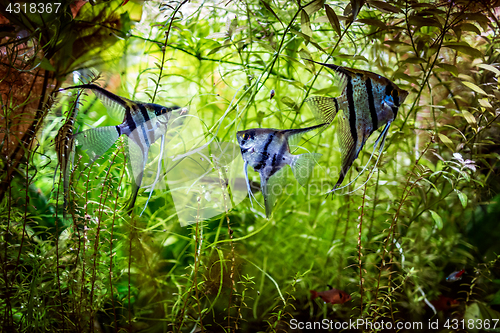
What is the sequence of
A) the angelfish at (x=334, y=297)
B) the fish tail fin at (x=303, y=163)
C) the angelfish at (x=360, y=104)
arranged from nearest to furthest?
the angelfish at (x=360, y=104) < the fish tail fin at (x=303, y=163) < the angelfish at (x=334, y=297)

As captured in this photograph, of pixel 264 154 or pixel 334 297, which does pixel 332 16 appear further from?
pixel 334 297

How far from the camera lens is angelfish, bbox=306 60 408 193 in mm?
844

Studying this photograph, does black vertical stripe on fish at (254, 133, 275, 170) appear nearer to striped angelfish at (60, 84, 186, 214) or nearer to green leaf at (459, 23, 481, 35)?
striped angelfish at (60, 84, 186, 214)

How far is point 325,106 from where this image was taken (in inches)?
35.8

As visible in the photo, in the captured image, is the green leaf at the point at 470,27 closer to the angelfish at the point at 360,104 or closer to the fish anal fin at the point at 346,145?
the angelfish at the point at 360,104

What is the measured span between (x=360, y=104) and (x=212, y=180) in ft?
2.26

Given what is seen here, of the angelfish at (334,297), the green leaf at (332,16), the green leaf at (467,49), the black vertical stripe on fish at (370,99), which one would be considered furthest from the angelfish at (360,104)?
the angelfish at (334,297)

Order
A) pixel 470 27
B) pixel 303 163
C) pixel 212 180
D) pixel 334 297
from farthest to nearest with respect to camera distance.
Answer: pixel 334 297, pixel 212 180, pixel 470 27, pixel 303 163

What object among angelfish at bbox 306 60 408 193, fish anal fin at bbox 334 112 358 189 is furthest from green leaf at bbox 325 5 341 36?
fish anal fin at bbox 334 112 358 189

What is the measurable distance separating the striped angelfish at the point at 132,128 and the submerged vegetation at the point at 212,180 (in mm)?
70

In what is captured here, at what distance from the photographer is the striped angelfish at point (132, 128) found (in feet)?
2.86

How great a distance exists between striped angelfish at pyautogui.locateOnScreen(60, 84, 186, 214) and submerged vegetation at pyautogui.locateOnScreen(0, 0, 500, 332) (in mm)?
70

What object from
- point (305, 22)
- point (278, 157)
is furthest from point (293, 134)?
point (305, 22)

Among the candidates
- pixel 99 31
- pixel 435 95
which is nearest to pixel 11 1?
pixel 99 31
